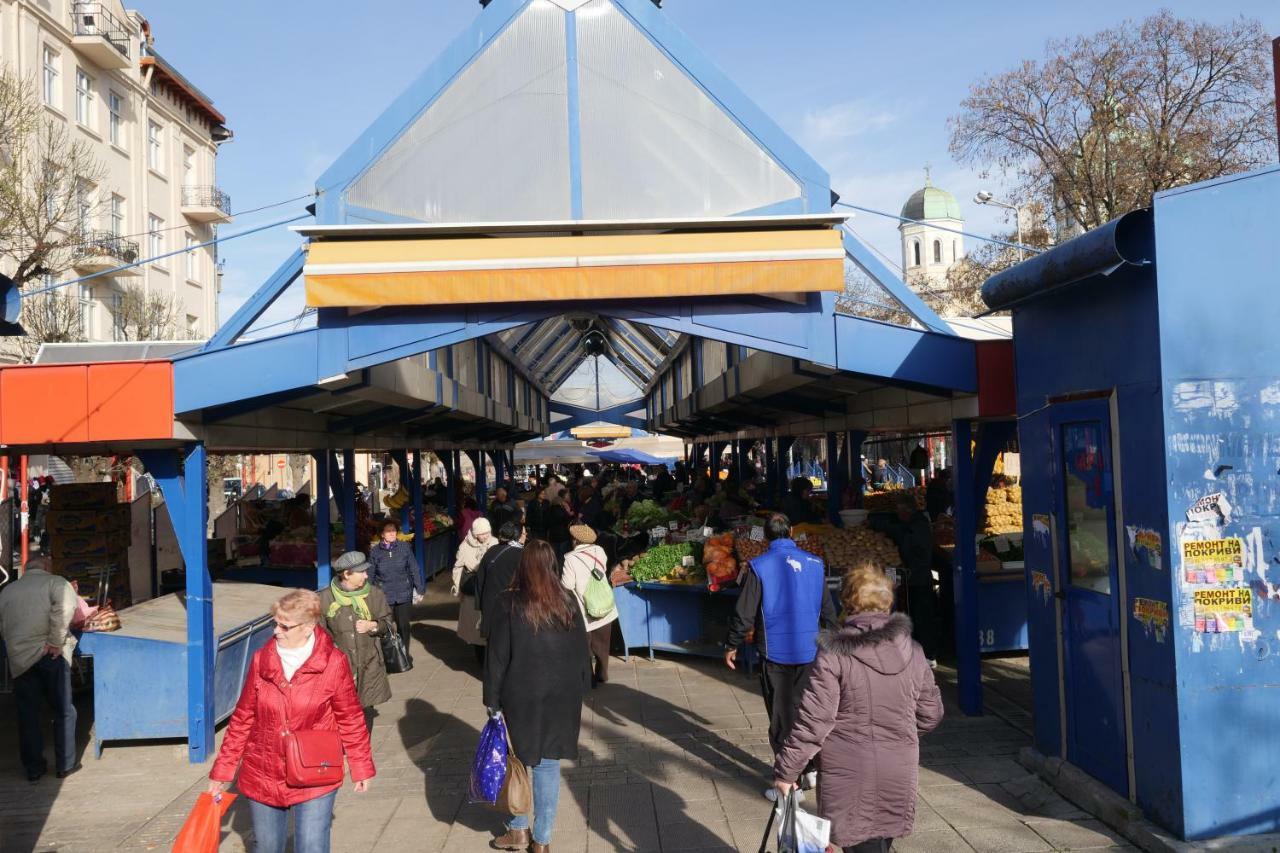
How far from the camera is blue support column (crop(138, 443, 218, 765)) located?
299 inches

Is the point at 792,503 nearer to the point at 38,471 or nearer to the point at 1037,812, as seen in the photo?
the point at 1037,812

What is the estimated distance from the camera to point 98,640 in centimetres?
784

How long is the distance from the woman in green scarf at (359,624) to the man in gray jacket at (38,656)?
186 centimetres

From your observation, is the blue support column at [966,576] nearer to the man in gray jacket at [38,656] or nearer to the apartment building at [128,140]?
the man in gray jacket at [38,656]

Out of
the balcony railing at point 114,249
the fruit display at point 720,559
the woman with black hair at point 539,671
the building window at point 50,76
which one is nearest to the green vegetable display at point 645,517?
the fruit display at point 720,559

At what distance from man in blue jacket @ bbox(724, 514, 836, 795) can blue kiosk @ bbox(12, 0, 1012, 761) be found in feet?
6.73

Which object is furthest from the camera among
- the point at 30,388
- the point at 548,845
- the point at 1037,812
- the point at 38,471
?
the point at 38,471

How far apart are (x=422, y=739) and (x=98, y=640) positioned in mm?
2587

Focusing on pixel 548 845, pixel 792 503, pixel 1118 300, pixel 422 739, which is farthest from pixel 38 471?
pixel 1118 300

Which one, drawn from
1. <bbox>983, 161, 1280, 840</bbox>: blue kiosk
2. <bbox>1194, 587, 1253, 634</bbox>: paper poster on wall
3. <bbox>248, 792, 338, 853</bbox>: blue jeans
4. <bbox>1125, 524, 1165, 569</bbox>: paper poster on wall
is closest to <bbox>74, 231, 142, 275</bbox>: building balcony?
<bbox>248, 792, 338, 853</bbox>: blue jeans

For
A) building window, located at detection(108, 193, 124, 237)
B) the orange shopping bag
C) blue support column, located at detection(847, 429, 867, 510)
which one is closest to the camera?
the orange shopping bag

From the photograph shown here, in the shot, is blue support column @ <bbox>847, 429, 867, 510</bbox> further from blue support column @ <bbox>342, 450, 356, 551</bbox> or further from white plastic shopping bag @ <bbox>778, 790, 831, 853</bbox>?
white plastic shopping bag @ <bbox>778, 790, 831, 853</bbox>

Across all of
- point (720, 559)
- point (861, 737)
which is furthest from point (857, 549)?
point (861, 737)

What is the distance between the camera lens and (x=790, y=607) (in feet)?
20.1
